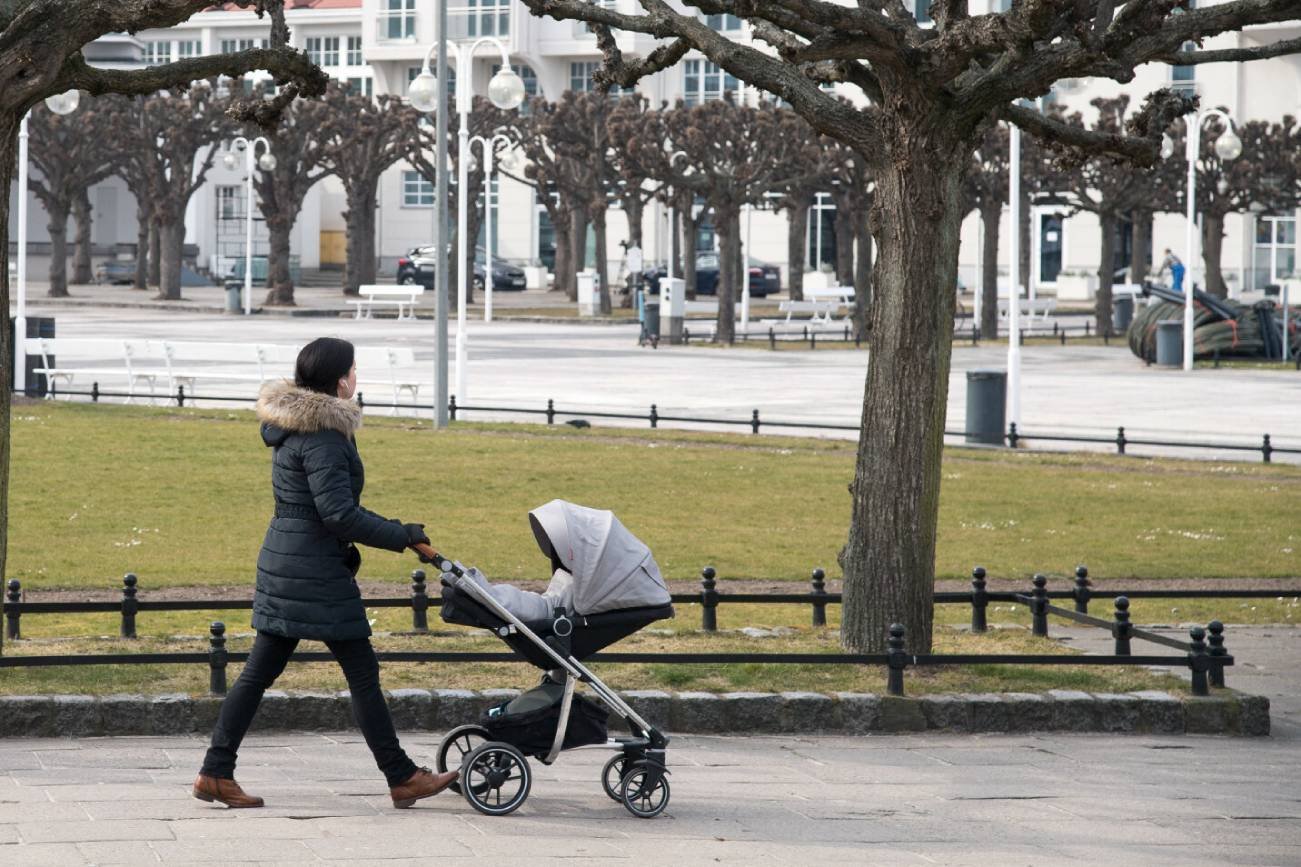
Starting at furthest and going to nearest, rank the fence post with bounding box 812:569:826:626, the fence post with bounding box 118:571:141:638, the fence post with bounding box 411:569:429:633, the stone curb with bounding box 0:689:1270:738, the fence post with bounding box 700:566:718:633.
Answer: the fence post with bounding box 812:569:826:626 → the fence post with bounding box 700:566:718:633 → the fence post with bounding box 411:569:429:633 → the fence post with bounding box 118:571:141:638 → the stone curb with bounding box 0:689:1270:738

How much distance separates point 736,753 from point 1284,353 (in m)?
31.1

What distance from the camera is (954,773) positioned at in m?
7.81

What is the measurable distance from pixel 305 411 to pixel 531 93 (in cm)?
7067

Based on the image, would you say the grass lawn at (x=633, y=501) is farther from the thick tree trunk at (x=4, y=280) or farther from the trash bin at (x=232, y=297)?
the trash bin at (x=232, y=297)

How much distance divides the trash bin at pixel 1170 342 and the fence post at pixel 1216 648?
2801 cm

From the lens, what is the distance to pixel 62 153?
5819 cm

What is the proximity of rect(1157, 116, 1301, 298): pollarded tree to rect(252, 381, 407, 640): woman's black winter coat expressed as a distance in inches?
1593

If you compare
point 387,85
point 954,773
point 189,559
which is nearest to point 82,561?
point 189,559

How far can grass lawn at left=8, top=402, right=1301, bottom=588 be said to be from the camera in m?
13.5

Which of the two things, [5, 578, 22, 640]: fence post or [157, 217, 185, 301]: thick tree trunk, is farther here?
[157, 217, 185, 301]: thick tree trunk

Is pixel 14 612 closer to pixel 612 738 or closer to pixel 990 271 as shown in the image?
pixel 612 738

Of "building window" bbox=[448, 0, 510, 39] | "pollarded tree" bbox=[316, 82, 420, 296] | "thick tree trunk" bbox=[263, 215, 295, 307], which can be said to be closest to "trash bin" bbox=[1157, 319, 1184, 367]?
"thick tree trunk" bbox=[263, 215, 295, 307]

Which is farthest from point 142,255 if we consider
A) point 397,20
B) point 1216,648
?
point 1216,648

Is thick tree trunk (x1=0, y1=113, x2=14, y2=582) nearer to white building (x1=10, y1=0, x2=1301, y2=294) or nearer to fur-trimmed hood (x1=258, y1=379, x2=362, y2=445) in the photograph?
fur-trimmed hood (x1=258, y1=379, x2=362, y2=445)
